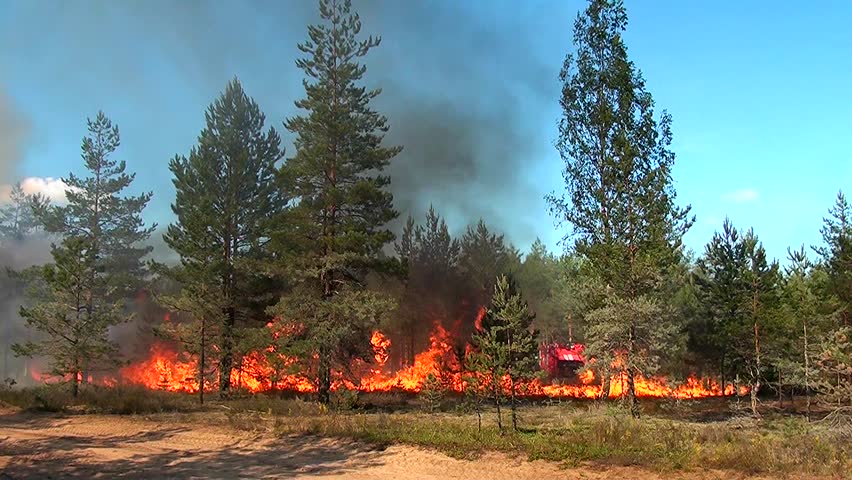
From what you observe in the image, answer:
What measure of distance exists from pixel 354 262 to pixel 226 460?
14.2 meters

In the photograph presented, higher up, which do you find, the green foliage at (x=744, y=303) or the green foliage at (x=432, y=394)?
the green foliage at (x=744, y=303)

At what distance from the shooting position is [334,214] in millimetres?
28422

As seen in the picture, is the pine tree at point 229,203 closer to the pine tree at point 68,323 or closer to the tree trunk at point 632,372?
the pine tree at point 68,323

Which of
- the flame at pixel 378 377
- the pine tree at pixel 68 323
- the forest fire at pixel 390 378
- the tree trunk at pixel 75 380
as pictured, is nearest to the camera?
the pine tree at pixel 68 323

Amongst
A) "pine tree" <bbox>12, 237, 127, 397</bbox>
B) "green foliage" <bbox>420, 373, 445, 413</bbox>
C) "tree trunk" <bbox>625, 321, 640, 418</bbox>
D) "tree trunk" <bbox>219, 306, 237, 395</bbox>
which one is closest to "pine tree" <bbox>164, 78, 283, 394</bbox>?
"tree trunk" <bbox>219, 306, 237, 395</bbox>

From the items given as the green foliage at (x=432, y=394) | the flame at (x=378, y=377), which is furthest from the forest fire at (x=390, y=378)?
the green foliage at (x=432, y=394)

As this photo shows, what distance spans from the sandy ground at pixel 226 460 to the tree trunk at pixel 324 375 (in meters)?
8.06

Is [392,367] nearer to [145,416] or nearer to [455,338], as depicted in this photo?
[455,338]

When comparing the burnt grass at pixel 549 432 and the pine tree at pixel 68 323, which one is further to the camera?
the pine tree at pixel 68 323

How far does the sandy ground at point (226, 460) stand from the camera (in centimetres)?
1215

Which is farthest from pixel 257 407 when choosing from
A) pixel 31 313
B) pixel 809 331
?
pixel 809 331

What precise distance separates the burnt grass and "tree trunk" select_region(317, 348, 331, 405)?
815mm

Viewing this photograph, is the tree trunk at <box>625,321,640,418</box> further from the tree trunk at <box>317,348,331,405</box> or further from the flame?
the tree trunk at <box>317,348,331,405</box>

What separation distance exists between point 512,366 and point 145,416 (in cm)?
1422
